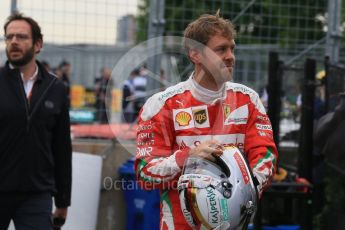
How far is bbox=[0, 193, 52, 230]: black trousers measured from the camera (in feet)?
16.6

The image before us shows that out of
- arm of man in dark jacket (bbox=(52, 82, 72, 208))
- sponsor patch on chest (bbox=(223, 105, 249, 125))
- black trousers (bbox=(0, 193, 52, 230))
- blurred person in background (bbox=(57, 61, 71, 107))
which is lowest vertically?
black trousers (bbox=(0, 193, 52, 230))

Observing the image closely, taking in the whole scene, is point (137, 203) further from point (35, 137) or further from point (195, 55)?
point (195, 55)

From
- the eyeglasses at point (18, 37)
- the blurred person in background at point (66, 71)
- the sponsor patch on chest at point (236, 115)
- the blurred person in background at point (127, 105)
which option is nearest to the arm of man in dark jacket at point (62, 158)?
the eyeglasses at point (18, 37)

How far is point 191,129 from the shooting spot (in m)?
3.77

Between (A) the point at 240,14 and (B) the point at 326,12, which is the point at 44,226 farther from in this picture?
(B) the point at 326,12

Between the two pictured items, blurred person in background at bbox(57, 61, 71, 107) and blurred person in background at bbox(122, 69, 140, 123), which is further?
blurred person in background at bbox(57, 61, 71, 107)

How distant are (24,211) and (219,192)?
208cm

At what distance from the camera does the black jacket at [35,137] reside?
504 centimetres

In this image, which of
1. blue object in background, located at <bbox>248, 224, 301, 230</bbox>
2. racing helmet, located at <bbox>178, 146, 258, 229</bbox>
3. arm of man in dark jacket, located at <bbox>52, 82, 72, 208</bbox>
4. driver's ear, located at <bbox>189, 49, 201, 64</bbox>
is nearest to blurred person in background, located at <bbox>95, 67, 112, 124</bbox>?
blue object in background, located at <bbox>248, 224, 301, 230</bbox>

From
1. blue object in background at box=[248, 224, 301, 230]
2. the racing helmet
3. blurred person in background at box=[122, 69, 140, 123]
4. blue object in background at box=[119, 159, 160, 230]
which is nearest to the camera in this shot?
the racing helmet

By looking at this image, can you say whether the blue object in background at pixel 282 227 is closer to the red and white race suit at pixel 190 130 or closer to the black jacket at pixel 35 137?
the black jacket at pixel 35 137

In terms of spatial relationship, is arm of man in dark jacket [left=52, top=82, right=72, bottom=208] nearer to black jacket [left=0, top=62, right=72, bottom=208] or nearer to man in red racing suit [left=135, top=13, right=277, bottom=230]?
black jacket [left=0, top=62, right=72, bottom=208]

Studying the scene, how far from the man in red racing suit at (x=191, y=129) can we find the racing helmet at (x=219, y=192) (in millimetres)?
195

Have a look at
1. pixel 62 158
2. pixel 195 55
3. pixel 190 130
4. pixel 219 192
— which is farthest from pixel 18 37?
pixel 219 192
